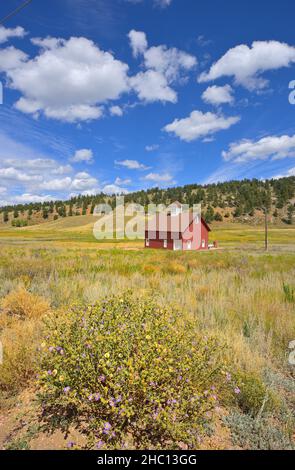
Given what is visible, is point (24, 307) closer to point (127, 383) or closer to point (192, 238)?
point (127, 383)

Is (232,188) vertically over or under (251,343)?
over

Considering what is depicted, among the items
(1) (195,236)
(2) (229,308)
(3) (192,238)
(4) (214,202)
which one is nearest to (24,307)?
(2) (229,308)

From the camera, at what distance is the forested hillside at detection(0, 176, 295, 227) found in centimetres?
12544

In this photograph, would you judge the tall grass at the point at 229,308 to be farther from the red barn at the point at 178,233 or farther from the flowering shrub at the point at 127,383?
the red barn at the point at 178,233

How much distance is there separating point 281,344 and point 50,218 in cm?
17317

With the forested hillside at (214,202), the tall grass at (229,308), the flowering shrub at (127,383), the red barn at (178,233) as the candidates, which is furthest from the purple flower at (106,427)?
the forested hillside at (214,202)

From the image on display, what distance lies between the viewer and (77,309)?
3613mm

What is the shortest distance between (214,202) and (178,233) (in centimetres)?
9607

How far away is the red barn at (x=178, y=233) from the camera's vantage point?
1925 inches

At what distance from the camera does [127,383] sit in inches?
101

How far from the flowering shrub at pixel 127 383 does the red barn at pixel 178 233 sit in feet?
148

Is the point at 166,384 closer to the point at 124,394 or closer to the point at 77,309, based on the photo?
the point at 124,394

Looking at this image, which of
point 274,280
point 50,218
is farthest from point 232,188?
point 274,280

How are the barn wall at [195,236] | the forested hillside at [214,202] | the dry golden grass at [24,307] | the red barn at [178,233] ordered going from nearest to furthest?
the dry golden grass at [24,307]
the red barn at [178,233]
the barn wall at [195,236]
the forested hillside at [214,202]
